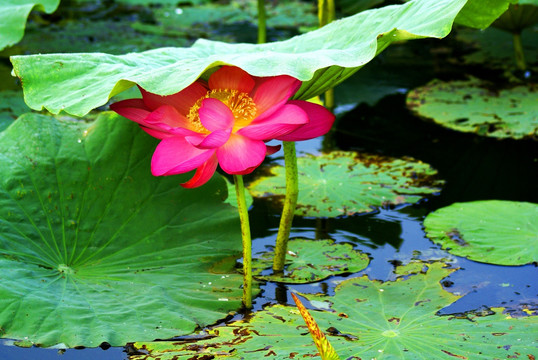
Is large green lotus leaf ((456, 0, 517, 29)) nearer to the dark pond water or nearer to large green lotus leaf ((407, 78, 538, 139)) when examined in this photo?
the dark pond water

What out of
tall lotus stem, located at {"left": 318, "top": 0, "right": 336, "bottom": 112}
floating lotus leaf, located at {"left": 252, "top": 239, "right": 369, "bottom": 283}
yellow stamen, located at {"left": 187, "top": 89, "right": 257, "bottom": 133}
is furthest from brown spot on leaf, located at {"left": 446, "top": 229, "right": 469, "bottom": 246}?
tall lotus stem, located at {"left": 318, "top": 0, "right": 336, "bottom": 112}

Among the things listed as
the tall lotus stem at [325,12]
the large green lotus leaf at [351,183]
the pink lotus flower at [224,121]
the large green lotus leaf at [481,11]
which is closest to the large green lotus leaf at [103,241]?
the pink lotus flower at [224,121]

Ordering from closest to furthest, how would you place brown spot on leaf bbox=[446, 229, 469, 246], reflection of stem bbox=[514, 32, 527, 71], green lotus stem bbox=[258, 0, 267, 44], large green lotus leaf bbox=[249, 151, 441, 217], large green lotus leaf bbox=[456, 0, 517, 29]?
1. large green lotus leaf bbox=[456, 0, 517, 29]
2. brown spot on leaf bbox=[446, 229, 469, 246]
3. large green lotus leaf bbox=[249, 151, 441, 217]
4. green lotus stem bbox=[258, 0, 267, 44]
5. reflection of stem bbox=[514, 32, 527, 71]

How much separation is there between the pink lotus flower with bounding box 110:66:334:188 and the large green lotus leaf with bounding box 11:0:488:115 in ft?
0.21

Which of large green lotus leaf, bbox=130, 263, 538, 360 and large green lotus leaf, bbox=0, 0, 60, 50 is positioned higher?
large green lotus leaf, bbox=0, 0, 60, 50

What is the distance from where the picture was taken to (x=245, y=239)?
1287mm

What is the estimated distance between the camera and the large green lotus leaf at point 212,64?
1.12 meters

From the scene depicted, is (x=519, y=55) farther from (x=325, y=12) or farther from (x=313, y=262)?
(x=313, y=262)

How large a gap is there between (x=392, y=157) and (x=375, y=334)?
1285 millimetres

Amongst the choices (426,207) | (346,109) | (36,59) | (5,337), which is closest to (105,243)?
(5,337)

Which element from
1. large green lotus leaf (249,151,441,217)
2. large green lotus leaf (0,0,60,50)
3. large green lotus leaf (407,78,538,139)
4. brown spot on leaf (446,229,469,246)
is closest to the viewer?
brown spot on leaf (446,229,469,246)

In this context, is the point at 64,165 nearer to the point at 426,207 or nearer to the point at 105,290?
the point at 105,290

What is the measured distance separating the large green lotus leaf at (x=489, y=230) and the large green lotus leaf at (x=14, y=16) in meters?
1.71

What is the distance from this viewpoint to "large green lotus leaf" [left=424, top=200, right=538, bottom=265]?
1.56 meters
